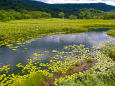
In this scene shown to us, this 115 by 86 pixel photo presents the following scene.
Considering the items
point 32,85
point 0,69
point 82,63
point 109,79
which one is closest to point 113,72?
point 109,79

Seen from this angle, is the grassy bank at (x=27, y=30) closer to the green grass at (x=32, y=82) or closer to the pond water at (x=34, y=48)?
the pond water at (x=34, y=48)

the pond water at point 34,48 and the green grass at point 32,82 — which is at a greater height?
the green grass at point 32,82

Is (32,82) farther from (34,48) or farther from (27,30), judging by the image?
(27,30)

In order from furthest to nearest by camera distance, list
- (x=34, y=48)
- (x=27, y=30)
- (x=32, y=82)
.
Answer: (x=27, y=30) < (x=34, y=48) < (x=32, y=82)

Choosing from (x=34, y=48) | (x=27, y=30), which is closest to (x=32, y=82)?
(x=34, y=48)

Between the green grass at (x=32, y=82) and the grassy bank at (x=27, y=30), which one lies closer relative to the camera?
the green grass at (x=32, y=82)

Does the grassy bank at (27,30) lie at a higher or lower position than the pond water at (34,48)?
higher

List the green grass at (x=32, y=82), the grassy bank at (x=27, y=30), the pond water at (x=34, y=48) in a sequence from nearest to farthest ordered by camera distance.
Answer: the green grass at (x=32, y=82)
the pond water at (x=34, y=48)
the grassy bank at (x=27, y=30)

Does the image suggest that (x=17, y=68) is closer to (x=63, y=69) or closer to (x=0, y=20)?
(x=63, y=69)

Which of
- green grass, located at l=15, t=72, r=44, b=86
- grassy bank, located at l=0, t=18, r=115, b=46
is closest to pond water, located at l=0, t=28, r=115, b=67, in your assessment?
grassy bank, located at l=0, t=18, r=115, b=46

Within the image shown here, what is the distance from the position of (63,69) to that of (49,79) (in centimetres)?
248

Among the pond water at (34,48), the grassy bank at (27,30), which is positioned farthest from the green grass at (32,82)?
the grassy bank at (27,30)

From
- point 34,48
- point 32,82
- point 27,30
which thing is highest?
point 27,30

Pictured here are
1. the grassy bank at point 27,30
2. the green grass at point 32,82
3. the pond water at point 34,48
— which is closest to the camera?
the green grass at point 32,82
